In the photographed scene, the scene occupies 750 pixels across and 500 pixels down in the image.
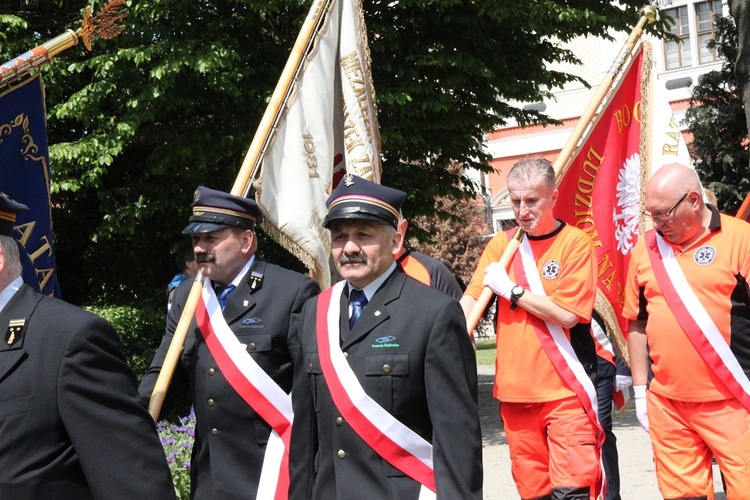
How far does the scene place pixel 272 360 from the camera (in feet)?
17.0

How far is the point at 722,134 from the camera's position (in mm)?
32094

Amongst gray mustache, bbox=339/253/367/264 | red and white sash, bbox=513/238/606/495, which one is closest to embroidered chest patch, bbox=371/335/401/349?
gray mustache, bbox=339/253/367/264

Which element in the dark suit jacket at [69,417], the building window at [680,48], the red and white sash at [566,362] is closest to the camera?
the dark suit jacket at [69,417]

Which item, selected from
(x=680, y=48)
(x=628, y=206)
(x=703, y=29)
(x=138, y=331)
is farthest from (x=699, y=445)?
(x=703, y=29)

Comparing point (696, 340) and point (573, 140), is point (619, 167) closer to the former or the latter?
point (573, 140)

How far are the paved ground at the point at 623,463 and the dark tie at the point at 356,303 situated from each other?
525cm

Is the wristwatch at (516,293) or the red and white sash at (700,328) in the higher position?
the wristwatch at (516,293)

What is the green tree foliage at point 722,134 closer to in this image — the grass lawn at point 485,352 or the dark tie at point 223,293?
the grass lawn at point 485,352

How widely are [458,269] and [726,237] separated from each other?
37.4 meters

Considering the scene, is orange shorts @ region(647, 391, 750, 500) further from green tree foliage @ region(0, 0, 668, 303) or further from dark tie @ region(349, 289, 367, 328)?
green tree foliage @ region(0, 0, 668, 303)

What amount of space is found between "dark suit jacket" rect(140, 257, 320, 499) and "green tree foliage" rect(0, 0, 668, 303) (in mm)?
7437

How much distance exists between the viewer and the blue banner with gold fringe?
581 cm

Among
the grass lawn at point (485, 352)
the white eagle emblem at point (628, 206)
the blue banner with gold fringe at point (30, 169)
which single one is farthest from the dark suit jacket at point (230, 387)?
the grass lawn at point (485, 352)

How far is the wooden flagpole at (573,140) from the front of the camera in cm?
662
